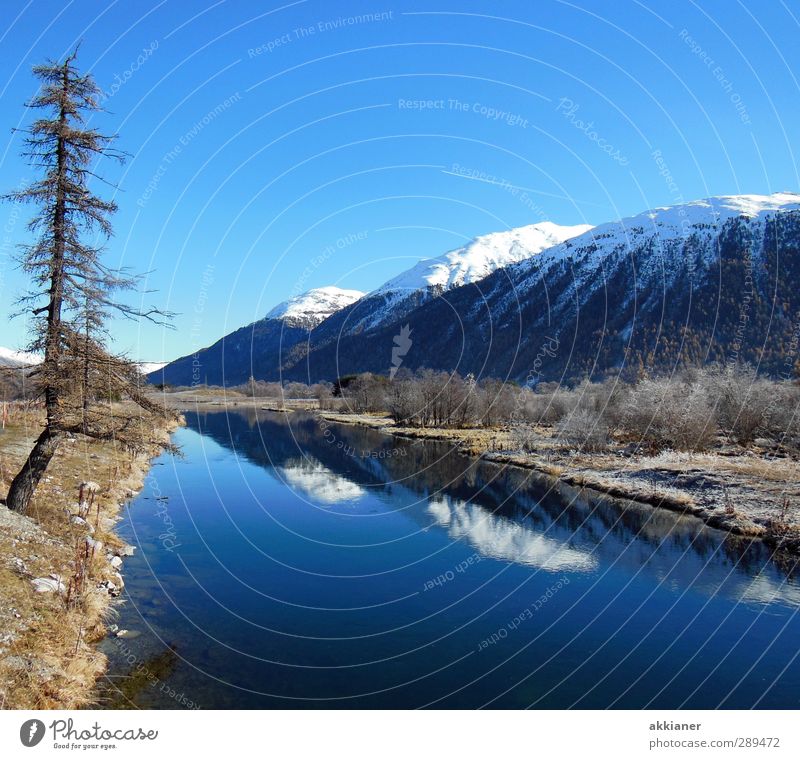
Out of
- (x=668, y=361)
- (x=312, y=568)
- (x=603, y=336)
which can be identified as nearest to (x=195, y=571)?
(x=312, y=568)

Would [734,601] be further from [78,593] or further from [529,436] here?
[529,436]

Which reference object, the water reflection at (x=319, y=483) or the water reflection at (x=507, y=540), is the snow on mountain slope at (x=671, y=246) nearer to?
the water reflection at (x=319, y=483)

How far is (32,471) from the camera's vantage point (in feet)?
59.5

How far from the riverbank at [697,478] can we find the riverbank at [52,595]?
25.9m

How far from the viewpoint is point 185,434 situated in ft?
259

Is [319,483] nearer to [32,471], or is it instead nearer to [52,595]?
[32,471]

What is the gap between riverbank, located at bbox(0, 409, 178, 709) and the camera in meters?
11.2

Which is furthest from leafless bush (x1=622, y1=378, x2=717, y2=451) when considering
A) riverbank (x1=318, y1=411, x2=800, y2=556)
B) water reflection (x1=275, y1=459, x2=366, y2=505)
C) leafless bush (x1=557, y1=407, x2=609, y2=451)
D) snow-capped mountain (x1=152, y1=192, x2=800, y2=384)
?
snow-capped mountain (x1=152, y1=192, x2=800, y2=384)

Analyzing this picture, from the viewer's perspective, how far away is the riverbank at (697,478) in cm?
2836

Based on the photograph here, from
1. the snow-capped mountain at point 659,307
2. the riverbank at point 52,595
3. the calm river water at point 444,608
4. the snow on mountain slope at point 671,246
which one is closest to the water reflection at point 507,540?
the calm river water at point 444,608

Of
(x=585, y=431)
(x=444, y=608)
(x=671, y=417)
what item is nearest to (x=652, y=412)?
(x=671, y=417)

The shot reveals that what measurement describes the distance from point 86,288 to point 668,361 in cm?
12577

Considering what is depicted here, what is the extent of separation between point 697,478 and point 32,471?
36.4m
